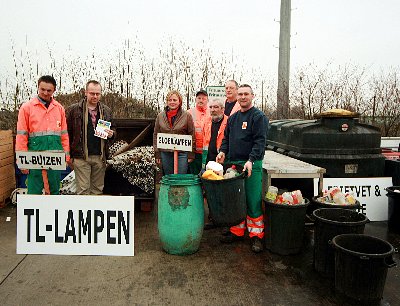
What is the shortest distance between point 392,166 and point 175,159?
3745mm

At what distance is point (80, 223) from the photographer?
3.69m

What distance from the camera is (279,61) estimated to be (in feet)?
37.0

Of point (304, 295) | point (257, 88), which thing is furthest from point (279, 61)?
point (304, 295)

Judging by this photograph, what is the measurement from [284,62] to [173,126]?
7.12 m

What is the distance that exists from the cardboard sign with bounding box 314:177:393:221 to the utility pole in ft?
18.8

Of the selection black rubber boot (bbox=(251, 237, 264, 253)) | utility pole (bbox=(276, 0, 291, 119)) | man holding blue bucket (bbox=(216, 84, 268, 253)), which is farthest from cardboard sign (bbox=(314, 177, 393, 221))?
Answer: utility pole (bbox=(276, 0, 291, 119))

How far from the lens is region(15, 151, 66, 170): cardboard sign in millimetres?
4336

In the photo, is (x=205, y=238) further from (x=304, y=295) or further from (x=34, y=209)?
(x=34, y=209)

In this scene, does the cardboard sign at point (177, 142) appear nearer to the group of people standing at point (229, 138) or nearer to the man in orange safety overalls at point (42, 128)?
the group of people standing at point (229, 138)

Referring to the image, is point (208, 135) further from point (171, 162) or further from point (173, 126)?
point (171, 162)

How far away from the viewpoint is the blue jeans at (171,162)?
17.4 ft

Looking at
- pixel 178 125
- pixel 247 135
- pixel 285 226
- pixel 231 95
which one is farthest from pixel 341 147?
pixel 178 125

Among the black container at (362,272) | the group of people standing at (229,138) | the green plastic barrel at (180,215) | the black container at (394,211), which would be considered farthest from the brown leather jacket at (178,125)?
the black container at (394,211)

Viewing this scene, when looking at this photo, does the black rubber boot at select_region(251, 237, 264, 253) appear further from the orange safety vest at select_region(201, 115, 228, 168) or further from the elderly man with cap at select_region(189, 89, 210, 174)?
the elderly man with cap at select_region(189, 89, 210, 174)
